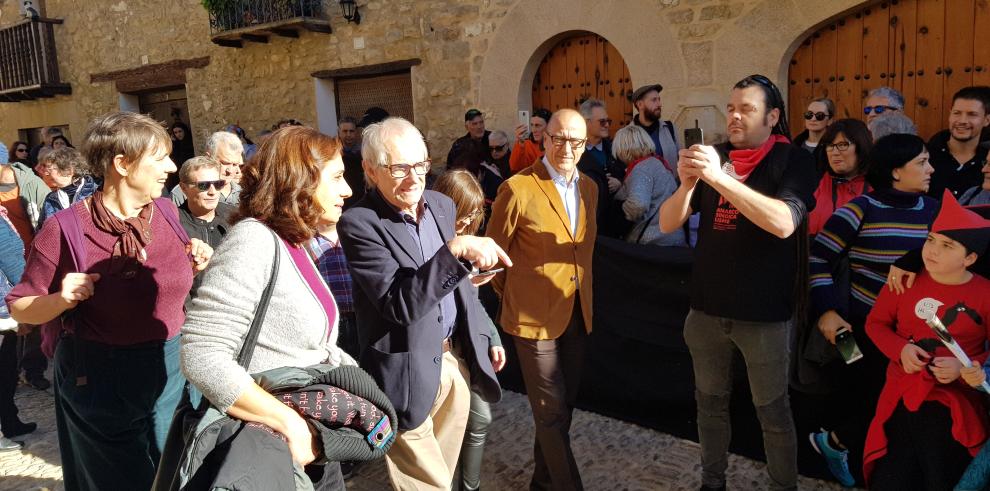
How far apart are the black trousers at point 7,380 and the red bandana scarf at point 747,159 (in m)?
4.64

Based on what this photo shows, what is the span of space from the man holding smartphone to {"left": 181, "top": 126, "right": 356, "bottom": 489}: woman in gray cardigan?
4.82ft

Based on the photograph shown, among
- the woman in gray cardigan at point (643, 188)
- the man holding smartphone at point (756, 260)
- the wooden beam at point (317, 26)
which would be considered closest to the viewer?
the man holding smartphone at point (756, 260)

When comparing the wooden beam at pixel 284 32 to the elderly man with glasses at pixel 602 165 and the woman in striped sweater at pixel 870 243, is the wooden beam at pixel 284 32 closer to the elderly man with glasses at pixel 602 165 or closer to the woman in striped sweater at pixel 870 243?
the elderly man with glasses at pixel 602 165

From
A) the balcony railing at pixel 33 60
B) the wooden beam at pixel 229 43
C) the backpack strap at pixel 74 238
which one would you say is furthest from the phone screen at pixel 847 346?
the balcony railing at pixel 33 60

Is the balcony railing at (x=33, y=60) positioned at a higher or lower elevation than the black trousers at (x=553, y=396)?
higher

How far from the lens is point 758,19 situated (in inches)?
239

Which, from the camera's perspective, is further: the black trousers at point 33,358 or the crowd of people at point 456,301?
the black trousers at point 33,358

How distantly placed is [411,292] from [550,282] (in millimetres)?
1080

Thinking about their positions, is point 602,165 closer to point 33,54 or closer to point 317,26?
point 317,26

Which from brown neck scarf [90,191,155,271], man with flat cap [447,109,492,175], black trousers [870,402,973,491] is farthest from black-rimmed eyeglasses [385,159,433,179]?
man with flat cap [447,109,492,175]

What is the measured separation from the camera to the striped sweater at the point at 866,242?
3139 millimetres

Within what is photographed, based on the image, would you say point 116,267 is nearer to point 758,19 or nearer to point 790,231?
point 790,231

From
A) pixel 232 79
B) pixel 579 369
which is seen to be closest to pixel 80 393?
pixel 579 369

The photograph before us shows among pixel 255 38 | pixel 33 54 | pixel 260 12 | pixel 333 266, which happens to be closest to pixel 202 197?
pixel 333 266
